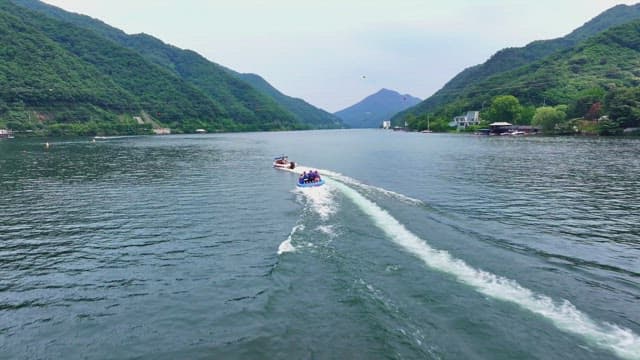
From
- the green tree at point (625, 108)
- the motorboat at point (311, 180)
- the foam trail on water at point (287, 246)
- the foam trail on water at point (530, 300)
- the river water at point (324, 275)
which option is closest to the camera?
the foam trail on water at point (530, 300)

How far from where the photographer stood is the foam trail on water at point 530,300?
19.2 metres

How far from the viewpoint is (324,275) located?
27.5 m

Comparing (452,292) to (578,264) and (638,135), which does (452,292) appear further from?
(638,135)

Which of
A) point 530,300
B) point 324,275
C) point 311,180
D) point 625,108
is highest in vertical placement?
point 625,108

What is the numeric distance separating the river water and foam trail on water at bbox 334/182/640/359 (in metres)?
0.12

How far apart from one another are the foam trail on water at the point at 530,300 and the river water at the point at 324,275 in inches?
4.5

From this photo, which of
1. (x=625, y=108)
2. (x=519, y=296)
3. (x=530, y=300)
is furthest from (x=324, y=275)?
(x=625, y=108)

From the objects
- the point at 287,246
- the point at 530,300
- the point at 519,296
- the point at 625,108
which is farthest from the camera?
the point at 625,108

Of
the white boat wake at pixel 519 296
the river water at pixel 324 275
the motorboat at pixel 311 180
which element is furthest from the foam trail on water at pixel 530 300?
the motorboat at pixel 311 180

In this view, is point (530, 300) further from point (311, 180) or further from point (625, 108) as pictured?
point (625, 108)

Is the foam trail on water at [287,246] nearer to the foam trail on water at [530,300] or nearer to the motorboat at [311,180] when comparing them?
the foam trail on water at [530,300]

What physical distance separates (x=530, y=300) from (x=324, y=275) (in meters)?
12.2

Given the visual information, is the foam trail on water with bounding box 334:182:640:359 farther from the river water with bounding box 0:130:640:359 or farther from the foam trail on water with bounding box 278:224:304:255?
the foam trail on water with bounding box 278:224:304:255

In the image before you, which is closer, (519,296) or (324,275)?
(519,296)
